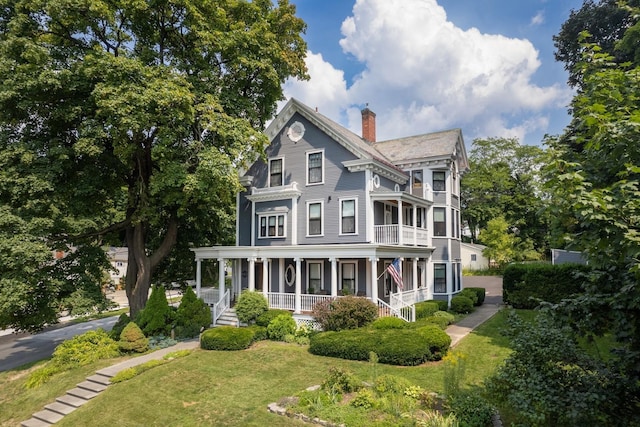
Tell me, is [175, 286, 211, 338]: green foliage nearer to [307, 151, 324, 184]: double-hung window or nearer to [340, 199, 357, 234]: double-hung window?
[340, 199, 357, 234]: double-hung window

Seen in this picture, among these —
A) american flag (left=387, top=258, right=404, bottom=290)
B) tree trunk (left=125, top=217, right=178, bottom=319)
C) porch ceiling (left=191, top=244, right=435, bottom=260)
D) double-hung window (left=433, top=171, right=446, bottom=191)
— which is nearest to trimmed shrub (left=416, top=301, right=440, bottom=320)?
american flag (left=387, top=258, right=404, bottom=290)

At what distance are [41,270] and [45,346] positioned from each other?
912cm

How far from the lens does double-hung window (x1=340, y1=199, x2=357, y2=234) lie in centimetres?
2005

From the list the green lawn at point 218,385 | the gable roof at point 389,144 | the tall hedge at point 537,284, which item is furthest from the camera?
the gable roof at point 389,144

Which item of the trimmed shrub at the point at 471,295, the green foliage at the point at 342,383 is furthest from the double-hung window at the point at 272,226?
the green foliage at the point at 342,383

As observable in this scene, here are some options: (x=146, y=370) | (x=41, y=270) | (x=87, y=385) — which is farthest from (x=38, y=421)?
(x=41, y=270)

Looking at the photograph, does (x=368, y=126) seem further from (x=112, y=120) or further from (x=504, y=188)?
(x=504, y=188)

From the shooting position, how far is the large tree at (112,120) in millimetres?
16609

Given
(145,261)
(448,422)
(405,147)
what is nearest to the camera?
(448,422)

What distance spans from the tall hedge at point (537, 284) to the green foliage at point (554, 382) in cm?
1394

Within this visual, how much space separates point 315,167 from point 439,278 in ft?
34.7

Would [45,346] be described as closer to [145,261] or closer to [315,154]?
[145,261]

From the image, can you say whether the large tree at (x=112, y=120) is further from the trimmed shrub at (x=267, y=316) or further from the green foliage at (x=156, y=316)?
the trimmed shrub at (x=267, y=316)

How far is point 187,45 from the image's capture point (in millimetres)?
19891
